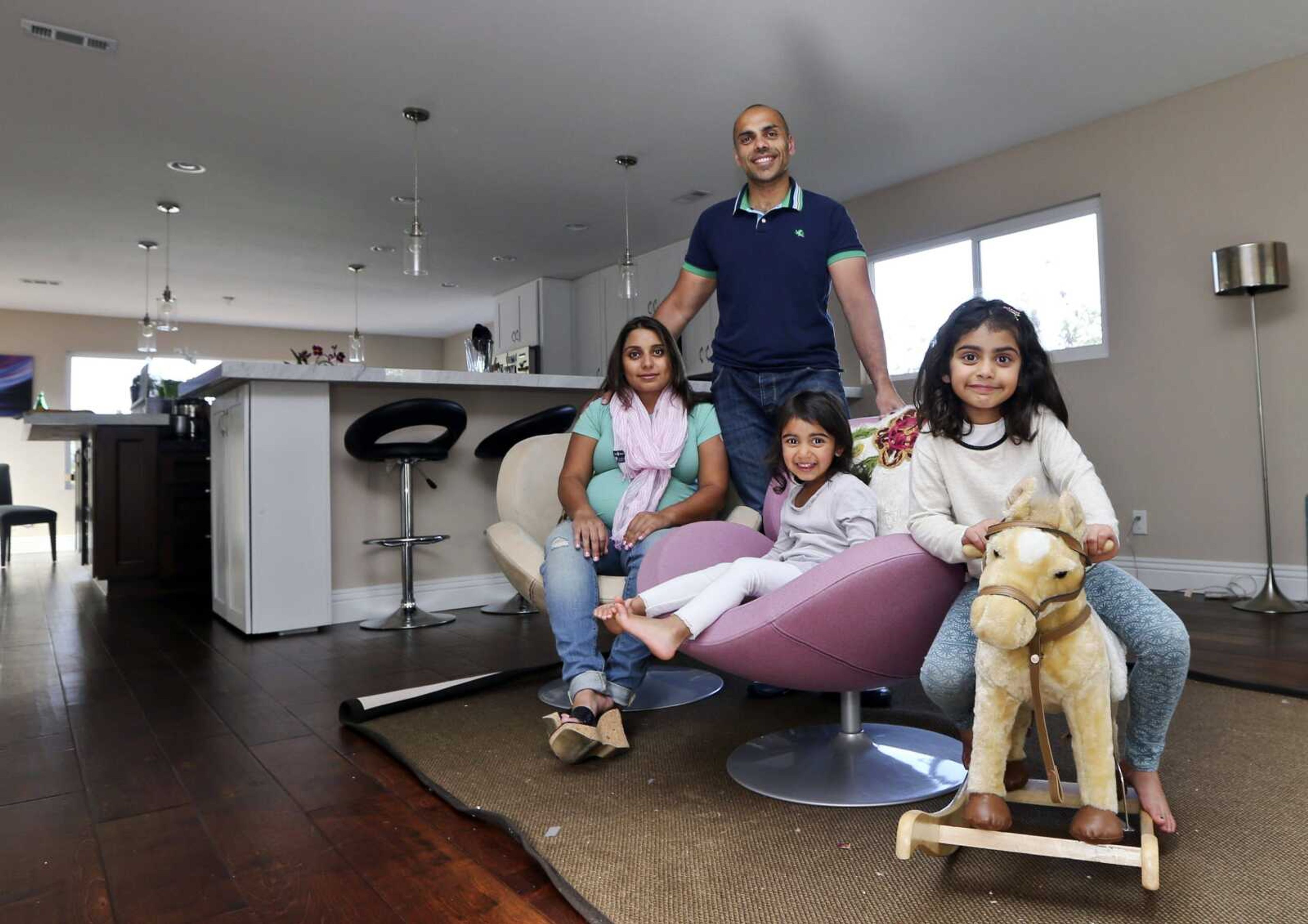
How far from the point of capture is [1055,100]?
4160 mm

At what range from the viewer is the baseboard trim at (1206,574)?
12.4 feet

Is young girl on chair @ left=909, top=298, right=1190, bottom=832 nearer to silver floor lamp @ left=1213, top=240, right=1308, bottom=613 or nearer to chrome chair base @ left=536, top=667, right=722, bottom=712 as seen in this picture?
chrome chair base @ left=536, top=667, right=722, bottom=712

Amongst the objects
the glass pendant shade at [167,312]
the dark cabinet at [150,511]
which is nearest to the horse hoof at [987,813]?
the dark cabinet at [150,511]

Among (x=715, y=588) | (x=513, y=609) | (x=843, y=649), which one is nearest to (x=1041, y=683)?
(x=843, y=649)

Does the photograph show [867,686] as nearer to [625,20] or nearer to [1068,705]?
[1068,705]

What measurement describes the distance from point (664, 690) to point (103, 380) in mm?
9241

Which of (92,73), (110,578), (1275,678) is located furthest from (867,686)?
(110,578)

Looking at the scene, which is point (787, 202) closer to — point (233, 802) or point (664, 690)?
point (664, 690)

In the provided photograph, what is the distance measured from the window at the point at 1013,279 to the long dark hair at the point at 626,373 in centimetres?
219

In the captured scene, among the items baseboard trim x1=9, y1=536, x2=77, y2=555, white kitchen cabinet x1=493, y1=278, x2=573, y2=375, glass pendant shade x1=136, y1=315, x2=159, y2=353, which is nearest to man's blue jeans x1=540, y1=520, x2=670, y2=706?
glass pendant shade x1=136, y1=315, x2=159, y2=353

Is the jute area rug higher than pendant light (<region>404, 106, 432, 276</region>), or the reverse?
pendant light (<region>404, 106, 432, 276</region>)

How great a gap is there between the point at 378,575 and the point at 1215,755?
9.57 ft

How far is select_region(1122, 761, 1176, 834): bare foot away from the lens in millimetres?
1219

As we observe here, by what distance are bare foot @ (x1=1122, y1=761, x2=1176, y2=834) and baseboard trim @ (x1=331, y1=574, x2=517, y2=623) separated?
275cm
